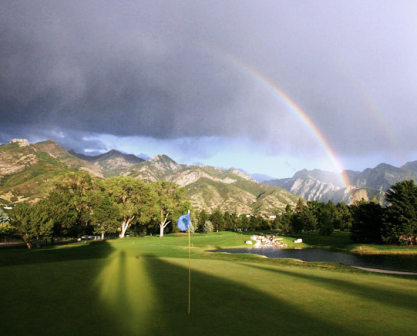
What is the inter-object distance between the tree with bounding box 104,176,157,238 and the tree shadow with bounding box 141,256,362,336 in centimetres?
6126

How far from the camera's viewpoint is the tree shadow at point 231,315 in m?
7.57

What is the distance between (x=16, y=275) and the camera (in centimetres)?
1641

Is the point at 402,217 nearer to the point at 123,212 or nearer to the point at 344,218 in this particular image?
the point at 123,212

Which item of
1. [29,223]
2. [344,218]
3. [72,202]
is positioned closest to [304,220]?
[344,218]

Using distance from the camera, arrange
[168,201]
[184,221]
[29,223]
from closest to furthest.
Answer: [184,221]
[29,223]
[168,201]

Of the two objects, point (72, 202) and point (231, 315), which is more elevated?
point (72, 202)

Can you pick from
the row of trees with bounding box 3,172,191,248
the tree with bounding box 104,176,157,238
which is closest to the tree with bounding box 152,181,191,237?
the row of trees with bounding box 3,172,191,248

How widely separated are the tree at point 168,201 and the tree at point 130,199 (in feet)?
10.0

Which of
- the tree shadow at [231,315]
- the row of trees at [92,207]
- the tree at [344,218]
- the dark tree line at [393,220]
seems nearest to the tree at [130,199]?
the row of trees at [92,207]

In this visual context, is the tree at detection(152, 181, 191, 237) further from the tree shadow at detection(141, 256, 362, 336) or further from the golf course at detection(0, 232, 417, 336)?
the tree shadow at detection(141, 256, 362, 336)

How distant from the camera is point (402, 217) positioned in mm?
52781

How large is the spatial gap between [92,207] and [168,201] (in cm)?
2166

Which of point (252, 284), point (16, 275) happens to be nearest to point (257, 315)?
point (252, 284)

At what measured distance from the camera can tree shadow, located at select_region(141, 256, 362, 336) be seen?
7.57 m
